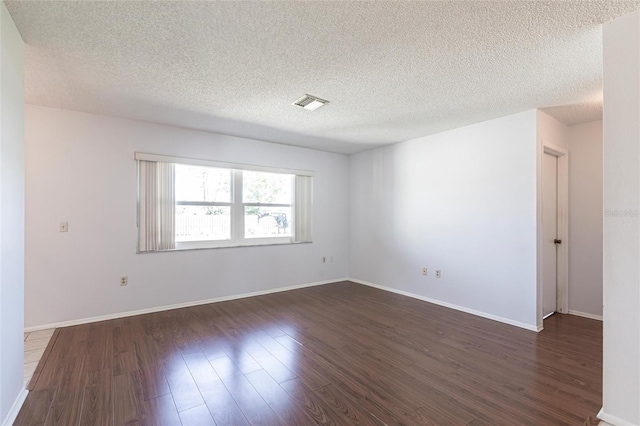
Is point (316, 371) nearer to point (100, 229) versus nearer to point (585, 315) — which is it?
point (100, 229)

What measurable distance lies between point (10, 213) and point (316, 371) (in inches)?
94.0

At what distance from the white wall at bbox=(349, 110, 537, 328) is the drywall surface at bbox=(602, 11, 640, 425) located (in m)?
1.59

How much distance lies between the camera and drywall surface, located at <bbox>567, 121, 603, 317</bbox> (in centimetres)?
374

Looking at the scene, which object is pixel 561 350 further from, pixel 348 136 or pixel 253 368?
pixel 348 136

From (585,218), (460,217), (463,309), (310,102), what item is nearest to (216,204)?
(310,102)

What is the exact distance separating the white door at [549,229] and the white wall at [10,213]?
498 centimetres

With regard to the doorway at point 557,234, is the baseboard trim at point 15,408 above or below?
below

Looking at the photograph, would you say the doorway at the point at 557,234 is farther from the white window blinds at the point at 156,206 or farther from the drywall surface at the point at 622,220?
the white window blinds at the point at 156,206

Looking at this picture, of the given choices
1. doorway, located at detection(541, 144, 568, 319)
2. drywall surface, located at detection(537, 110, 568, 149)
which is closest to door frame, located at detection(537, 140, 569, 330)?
doorway, located at detection(541, 144, 568, 319)

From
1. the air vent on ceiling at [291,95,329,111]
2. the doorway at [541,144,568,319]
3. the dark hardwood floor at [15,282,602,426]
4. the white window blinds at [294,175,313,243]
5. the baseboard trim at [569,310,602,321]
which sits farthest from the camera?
the white window blinds at [294,175,313,243]

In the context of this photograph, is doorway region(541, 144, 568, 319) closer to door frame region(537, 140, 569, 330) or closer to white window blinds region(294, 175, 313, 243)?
door frame region(537, 140, 569, 330)

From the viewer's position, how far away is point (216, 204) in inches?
177

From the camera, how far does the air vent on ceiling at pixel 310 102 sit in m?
3.08

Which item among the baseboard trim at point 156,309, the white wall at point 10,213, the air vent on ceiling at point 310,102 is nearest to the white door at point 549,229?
the air vent on ceiling at point 310,102
